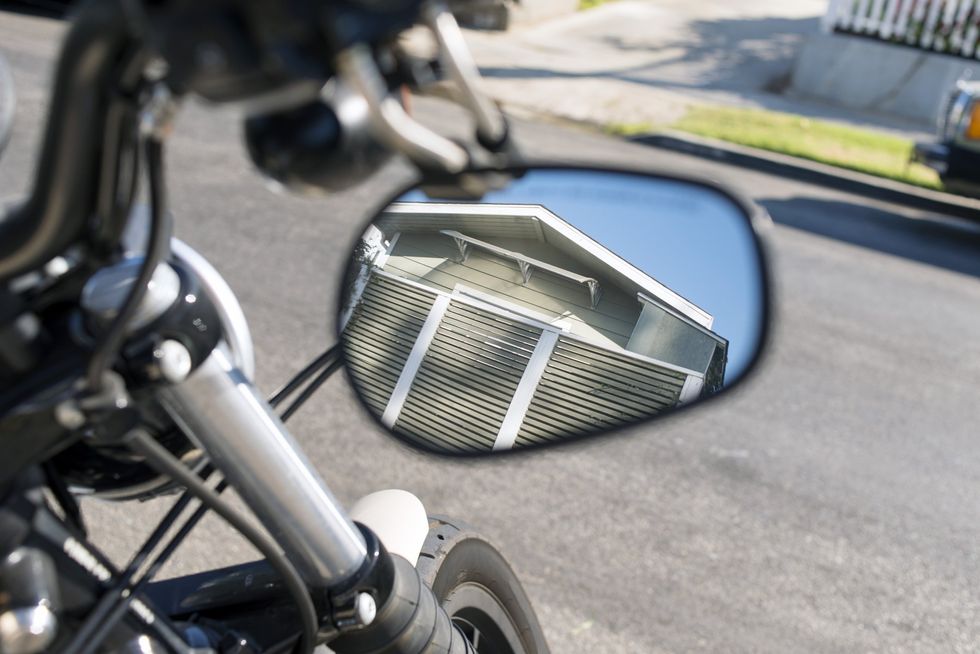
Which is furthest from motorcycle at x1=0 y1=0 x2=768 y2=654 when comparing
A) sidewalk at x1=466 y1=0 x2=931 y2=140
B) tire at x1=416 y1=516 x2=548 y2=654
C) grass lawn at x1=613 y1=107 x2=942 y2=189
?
sidewalk at x1=466 y1=0 x2=931 y2=140

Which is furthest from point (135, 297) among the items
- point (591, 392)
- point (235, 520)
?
point (591, 392)

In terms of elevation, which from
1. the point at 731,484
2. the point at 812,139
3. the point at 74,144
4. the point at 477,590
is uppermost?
the point at 74,144

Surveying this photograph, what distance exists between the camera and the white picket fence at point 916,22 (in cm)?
1165

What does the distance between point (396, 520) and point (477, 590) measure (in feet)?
1.21

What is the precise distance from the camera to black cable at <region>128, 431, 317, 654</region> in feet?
3.26

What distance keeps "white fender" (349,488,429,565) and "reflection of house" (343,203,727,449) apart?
0.34 m

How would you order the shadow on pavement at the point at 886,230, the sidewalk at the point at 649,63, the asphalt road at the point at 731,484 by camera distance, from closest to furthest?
the asphalt road at the point at 731,484
the shadow on pavement at the point at 886,230
the sidewalk at the point at 649,63

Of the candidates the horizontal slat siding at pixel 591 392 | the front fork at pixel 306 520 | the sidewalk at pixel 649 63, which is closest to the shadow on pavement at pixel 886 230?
the sidewalk at pixel 649 63

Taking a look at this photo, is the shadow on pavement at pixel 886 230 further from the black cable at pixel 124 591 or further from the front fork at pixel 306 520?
the black cable at pixel 124 591

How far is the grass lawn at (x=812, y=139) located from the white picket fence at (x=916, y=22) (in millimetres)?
1805

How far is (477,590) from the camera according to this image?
200cm

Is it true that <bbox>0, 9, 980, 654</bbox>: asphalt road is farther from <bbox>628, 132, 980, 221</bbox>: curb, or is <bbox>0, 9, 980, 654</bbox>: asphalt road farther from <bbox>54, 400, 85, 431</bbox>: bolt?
<bbox>628, 132, 980, 221</bbox>: curb

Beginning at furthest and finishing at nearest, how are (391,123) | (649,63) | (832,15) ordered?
(649,63)
(832,15)
(391,123)

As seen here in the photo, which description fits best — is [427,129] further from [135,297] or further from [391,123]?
[135,297]
